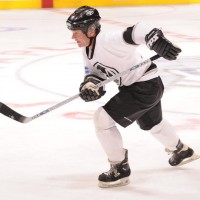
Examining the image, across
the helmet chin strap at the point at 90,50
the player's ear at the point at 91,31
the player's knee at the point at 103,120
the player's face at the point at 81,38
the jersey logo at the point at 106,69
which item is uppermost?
the player's ear at the point at 91,31

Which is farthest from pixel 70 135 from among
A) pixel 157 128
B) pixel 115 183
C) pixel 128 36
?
pixel 128 36

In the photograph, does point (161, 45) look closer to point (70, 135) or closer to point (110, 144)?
point (110, 144)

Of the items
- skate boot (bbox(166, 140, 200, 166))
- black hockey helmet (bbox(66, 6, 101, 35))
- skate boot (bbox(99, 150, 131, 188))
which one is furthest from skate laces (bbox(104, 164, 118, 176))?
black hockey helmet (bbox(66, 6, 101, 35))

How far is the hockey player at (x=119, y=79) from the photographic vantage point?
2.65 m

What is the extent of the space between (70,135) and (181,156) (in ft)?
2.53

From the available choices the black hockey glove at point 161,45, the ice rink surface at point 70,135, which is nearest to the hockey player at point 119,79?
the black hockey glove at point 161,45

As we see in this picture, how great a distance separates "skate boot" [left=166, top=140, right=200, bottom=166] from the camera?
2914 millimetres

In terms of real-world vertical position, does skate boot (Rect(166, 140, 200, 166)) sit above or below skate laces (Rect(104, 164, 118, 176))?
below

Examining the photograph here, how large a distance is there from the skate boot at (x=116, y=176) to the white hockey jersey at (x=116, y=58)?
1.16 ft

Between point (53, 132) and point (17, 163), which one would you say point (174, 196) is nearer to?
point (17, 163)

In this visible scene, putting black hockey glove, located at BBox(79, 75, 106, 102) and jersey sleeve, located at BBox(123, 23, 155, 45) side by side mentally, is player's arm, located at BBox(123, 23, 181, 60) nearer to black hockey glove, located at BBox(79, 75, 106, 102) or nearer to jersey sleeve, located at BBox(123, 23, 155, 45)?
jersey sleeve, located at BBox(123, 23, 155, 45)

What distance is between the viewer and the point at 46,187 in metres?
2.65

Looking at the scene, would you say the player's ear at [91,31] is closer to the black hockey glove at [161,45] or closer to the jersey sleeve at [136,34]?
the jersey sleeve at [136,34]

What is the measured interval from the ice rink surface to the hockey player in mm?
171
